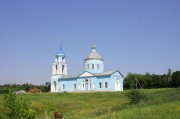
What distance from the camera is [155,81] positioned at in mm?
87938

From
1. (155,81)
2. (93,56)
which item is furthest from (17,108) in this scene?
(155,81)

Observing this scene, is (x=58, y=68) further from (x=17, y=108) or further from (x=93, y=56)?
(x=17, y=108)

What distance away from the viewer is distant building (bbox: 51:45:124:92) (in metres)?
63.9

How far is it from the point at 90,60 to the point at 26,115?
2080 inches

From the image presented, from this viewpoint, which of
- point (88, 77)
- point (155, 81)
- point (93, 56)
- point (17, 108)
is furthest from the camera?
point (155, 81)

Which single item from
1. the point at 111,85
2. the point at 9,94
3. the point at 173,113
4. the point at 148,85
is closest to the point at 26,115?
the point at 9,94

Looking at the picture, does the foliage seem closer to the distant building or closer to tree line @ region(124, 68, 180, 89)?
the distant building

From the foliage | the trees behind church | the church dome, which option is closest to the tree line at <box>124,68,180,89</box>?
the trees behind church

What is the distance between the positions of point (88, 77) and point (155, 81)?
29647 millimetres

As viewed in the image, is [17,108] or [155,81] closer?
[17,108]

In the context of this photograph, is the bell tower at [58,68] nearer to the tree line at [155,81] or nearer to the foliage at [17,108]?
the tree line at [155,81]

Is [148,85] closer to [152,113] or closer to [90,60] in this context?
[90,60]

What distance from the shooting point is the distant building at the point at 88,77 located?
210 ft

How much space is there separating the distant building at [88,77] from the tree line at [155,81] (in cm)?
2009
